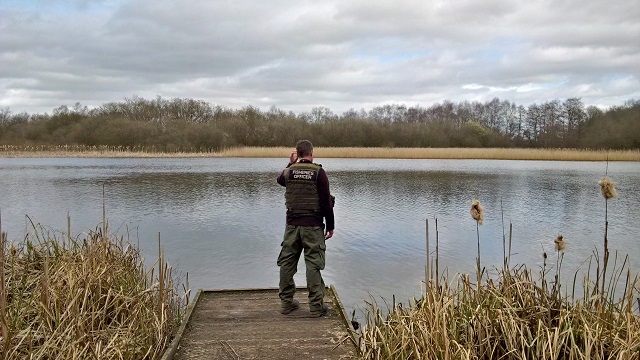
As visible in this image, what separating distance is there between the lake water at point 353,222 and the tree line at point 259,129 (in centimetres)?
2086

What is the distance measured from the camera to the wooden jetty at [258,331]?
11.3 ft

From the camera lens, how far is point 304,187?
13.4 ft

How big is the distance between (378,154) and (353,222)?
74.9ft

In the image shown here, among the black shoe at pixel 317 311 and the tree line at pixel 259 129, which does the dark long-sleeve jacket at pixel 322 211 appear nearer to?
the black shoe at pixel 317 311

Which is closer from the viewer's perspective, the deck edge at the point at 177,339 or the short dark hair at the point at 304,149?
the deck edge at the point at 177,339

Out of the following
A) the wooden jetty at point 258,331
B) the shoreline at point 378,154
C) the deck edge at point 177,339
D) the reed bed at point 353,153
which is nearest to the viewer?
the deck edge at point 177,339

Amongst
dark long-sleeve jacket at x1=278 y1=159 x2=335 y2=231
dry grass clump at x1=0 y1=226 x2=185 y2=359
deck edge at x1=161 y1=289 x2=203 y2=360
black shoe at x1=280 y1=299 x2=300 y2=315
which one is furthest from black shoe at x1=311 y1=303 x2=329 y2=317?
→ dry grass clump at x1=0 y1=226 x2=185 y2=359

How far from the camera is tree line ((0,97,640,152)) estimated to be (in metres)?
38.2

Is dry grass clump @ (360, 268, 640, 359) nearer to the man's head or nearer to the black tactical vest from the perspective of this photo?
the black tactical vest

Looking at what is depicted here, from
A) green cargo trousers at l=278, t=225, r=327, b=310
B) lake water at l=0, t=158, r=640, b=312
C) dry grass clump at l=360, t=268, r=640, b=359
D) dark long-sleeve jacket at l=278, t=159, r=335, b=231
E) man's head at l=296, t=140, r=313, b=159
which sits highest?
man's head at l=296, t=140, r=313, b=159

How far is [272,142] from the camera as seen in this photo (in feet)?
137

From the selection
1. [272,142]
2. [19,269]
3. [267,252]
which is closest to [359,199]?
[267,252]

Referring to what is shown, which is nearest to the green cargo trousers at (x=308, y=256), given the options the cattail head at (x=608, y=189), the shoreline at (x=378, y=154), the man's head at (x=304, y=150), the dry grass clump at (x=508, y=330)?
the man's head at (x=304, y=150)

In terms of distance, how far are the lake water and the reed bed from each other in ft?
48.2
